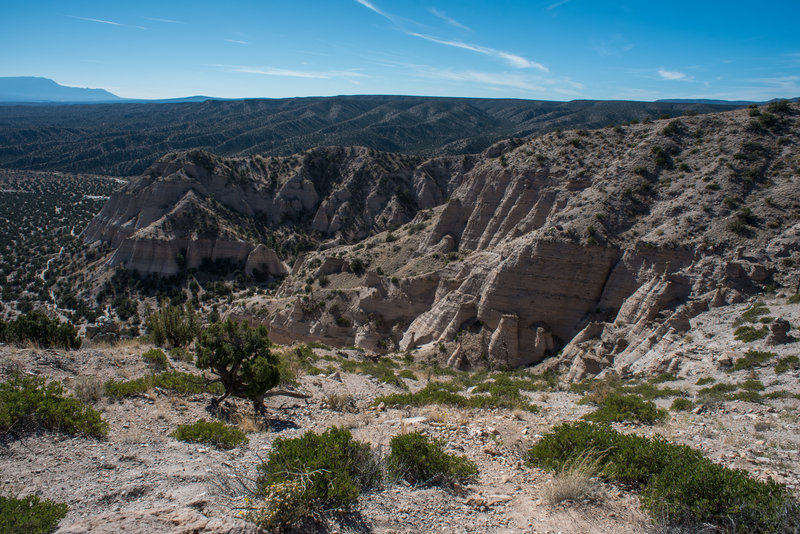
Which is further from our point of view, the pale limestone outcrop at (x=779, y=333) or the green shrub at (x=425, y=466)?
the pale limestone outcrop at (x=779, y=333)

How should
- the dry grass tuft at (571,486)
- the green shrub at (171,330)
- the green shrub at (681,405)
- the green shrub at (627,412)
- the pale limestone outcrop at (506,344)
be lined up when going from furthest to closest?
the pale limestone outcrop at (506,344)
the green shrub at (171,330)
the green shrub at (681,405)
the green shrub at (627,412)
the dry grass tuft at (571,486)

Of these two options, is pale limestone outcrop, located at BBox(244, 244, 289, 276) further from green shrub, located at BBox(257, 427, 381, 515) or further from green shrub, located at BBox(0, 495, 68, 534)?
green shrub, located at BBox(0, 495, 68, 534)

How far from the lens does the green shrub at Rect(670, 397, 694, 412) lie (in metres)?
11.3

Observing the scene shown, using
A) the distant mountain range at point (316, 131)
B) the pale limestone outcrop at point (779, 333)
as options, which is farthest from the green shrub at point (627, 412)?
the distant mountain range at point (316, 131)

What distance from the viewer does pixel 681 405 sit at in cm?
1138

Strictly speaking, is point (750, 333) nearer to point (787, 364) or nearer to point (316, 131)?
point (787, 364)

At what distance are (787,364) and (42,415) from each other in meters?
18.5

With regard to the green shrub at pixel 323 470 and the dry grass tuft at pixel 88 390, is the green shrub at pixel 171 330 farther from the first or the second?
the green shrub at pixel 323 470

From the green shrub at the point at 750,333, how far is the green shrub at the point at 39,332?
77.0 ft

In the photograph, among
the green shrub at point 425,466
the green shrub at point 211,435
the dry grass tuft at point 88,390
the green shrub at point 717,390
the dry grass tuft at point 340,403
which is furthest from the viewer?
the dry grass tuft at point 340,403

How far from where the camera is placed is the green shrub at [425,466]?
22.9 feet

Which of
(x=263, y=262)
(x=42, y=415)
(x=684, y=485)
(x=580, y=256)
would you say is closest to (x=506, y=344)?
(x=580, y=256)

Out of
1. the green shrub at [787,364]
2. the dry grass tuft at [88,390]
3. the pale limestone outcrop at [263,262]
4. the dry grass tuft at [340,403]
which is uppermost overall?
the dry grass tuft at [88,390]

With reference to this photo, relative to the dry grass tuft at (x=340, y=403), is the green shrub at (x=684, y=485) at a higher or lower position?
higher
